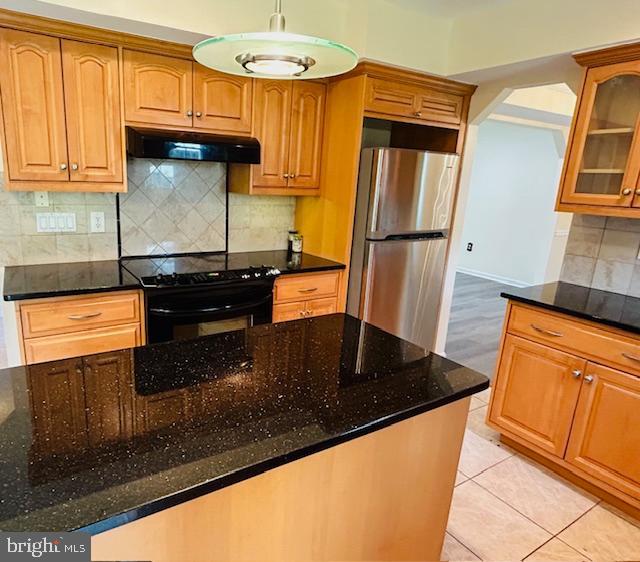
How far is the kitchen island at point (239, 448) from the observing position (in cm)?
84

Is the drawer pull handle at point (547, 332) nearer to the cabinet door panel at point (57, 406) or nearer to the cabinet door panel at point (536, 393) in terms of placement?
the cabinet door panel at point (536, 393)

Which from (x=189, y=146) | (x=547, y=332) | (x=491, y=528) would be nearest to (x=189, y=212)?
(x=189, y=146)

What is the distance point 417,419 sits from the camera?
1243 mm

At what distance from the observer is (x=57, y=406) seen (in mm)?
1073

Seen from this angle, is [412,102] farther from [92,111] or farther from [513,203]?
[513,203]

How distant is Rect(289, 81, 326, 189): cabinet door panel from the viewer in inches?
117

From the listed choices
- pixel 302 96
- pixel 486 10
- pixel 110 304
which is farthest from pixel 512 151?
pixel 110 304

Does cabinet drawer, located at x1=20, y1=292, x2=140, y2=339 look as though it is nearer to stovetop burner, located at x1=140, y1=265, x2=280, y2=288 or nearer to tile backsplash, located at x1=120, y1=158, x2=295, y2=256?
stovetop burner, located at x1=140, y1=265, x2=280, y2=288

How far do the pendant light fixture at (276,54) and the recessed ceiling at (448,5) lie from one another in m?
1.74

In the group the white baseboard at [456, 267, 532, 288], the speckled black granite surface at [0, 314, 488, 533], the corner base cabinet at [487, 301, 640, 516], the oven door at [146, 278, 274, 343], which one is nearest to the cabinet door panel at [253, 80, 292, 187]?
the oven door at [146, 278, 274, 343]

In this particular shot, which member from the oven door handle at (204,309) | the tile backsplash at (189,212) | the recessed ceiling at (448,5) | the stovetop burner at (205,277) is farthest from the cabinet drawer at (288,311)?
the recessed ceiling at (448,5)

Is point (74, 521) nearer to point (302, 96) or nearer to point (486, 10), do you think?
point (302, 96)

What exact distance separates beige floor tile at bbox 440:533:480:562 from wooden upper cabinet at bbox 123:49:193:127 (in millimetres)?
2578

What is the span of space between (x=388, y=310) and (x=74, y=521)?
2.68 meters
